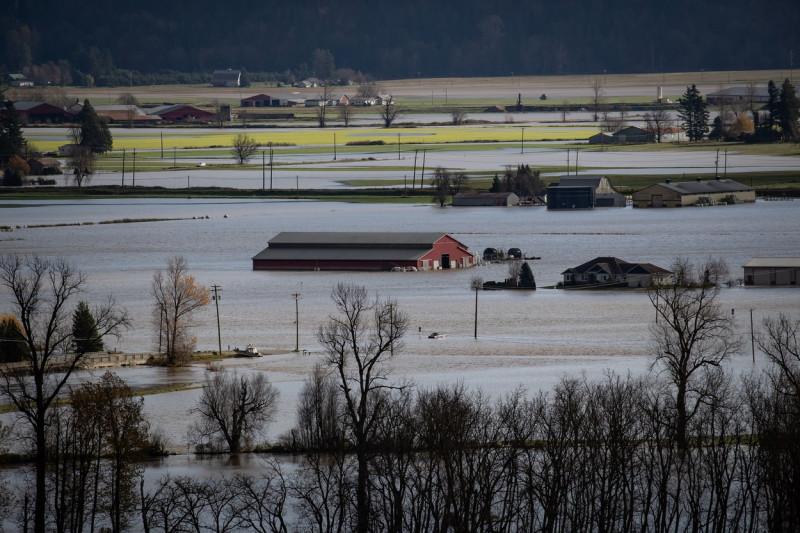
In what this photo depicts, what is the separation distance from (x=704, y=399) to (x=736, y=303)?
9.92 metres

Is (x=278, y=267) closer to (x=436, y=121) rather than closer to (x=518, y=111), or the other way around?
(x=436, y=121)

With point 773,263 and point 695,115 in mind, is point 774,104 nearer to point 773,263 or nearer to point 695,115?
point 695,115

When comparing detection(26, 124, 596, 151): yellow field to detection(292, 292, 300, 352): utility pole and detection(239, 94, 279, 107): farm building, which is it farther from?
detection(292, 292, 300, 352): utility pole

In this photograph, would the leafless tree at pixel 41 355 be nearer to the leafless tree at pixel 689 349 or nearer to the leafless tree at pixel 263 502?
the leafless tree at pixel 263 502

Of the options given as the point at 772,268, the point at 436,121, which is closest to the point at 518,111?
the point at 436,121

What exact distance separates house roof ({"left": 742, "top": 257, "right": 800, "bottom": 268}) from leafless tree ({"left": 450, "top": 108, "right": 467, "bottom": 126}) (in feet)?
177

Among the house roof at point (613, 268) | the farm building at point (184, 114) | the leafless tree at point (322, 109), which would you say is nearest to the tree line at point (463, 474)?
the house roof at point (613, 268)

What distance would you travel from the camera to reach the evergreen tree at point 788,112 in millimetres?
62594

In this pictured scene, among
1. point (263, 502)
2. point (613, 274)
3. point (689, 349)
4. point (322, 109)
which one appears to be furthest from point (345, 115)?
point (263, 502)

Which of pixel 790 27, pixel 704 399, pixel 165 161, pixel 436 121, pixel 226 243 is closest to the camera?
pixel 704 399

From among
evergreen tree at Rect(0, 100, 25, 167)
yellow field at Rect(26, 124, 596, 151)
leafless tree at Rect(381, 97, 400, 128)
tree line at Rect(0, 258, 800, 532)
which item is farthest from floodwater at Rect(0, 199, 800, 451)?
leafless tree at Rect(381, 97, 400, 128)

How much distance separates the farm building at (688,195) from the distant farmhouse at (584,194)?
35.3 inches

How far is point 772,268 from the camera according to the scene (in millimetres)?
28688

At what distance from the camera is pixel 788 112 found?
63.4 m
